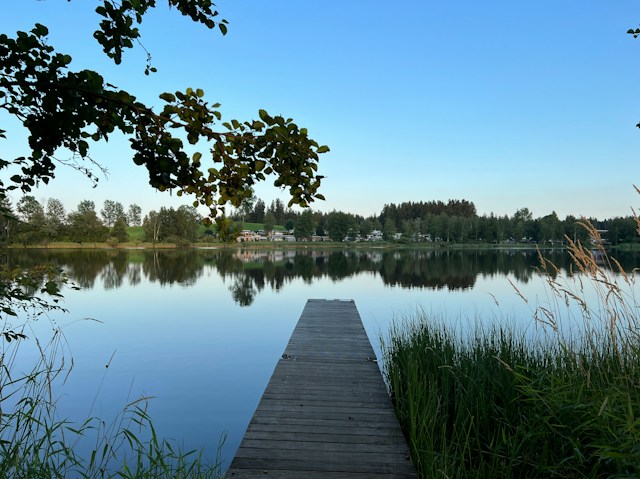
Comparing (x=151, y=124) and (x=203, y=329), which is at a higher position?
(x=151, y=124)

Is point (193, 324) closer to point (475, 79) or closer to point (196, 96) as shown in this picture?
point (196, 96)

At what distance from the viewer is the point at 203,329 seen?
1385 cm

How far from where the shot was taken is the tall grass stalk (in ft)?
10.9

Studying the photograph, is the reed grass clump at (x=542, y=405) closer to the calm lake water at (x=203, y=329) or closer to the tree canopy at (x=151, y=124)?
the calm lake water at (x=203, y=329)

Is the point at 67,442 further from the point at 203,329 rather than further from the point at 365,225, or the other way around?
the point at 365,225

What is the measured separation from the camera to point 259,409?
481 centimetres

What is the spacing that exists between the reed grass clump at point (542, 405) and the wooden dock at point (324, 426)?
34cm


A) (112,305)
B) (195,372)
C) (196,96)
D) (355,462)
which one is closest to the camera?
(196,96)

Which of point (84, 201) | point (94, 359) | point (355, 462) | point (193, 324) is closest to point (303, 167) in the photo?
point (355, 462)

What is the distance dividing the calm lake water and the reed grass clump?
104 cm

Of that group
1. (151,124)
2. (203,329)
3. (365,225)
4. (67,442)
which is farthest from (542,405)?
(365,225)

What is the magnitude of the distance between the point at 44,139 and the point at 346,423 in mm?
3746

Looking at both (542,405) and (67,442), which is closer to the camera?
(542,405)

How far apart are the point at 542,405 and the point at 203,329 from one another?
466 inches
